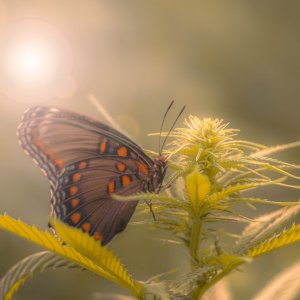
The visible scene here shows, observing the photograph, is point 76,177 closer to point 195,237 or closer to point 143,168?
point 143,168

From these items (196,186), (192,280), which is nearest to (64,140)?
(196,186)

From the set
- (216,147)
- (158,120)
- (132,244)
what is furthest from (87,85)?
(216,147)

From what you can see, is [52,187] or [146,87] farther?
[146,87]

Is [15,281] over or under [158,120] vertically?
under

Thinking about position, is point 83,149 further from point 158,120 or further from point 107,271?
point 158,120

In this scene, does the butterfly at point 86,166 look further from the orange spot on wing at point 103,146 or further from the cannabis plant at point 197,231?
the cannabis plant at point 197,231

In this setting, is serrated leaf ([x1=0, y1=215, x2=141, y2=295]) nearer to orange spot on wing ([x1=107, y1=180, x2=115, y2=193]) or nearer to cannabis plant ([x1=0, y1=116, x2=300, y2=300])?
cannabis plant ([x1=0, y1=116, x2=300, y2=300])

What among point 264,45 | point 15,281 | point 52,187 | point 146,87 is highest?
point 264,45
